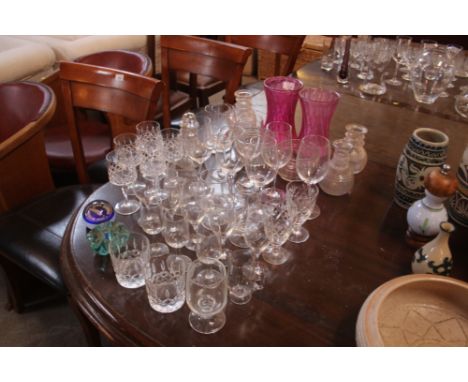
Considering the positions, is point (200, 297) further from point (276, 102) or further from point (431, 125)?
point (431, 125)

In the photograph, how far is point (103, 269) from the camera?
0.73 metres

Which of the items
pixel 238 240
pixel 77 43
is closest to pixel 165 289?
pixel 238 240

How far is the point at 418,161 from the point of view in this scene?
2.73 feet

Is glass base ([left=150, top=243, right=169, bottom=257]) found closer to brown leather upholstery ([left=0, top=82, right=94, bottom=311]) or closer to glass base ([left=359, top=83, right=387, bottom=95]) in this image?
brown leather upholstery ([left=0, top=82, right=94, bottom=311])

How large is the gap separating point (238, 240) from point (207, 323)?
21 centimetres

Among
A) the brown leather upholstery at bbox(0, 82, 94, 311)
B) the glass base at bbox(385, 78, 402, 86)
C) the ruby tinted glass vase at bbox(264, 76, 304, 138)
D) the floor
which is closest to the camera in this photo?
the ruby tinted glass vase at bbox(264, 76, 304, 138)

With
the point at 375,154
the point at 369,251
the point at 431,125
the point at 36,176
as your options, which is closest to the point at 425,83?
the point at 431,125

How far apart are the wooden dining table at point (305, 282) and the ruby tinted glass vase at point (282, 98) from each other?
0.79 feet

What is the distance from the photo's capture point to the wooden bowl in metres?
0.62

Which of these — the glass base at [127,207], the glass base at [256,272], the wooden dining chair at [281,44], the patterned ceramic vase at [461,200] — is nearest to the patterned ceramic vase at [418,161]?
the patterned ceramic vase at [461,200]

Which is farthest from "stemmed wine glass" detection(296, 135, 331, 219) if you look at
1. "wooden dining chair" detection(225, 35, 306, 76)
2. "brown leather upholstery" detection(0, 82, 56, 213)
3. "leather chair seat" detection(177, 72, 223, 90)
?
"leather chair seat" detection(177, 72, 223, 90)

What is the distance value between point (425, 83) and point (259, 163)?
721 millimetres

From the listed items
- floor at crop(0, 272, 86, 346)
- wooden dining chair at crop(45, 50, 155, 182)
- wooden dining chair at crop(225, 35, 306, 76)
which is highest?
wooden dining chair at crop(225, 35, 306, 76)

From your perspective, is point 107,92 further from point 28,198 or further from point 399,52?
point 399,52
